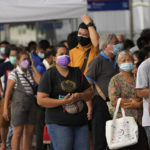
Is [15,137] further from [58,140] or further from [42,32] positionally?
[42,32]

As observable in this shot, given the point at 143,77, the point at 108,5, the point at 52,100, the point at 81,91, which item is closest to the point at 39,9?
the point at 81,91

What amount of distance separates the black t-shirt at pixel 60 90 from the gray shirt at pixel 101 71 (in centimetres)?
81

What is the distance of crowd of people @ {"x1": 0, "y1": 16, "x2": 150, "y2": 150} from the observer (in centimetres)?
636

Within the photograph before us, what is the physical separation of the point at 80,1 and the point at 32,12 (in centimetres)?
90

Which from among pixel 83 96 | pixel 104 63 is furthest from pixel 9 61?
pixel 83 96

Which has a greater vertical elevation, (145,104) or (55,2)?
(55,2)

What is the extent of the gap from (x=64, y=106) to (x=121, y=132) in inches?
30.5

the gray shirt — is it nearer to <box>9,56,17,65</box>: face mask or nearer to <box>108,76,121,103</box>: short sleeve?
<box>108,76,121,103</box>: short sleeve

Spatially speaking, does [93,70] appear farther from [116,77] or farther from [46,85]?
[46,85]

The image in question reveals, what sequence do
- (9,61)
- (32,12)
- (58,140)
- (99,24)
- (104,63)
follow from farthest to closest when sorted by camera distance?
(99,24), (9,61), (32,12), (104,63), (58,140)

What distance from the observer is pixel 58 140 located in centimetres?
634

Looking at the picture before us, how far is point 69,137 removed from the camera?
6324 mm

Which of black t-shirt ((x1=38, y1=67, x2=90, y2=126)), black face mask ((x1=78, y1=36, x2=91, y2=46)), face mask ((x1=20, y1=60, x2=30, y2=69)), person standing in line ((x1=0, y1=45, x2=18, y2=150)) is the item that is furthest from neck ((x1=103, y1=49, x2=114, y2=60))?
person standing in line ((x1=0, y1=45, x2=18, y2=150))

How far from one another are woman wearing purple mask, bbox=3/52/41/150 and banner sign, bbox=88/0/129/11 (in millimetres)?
7359
